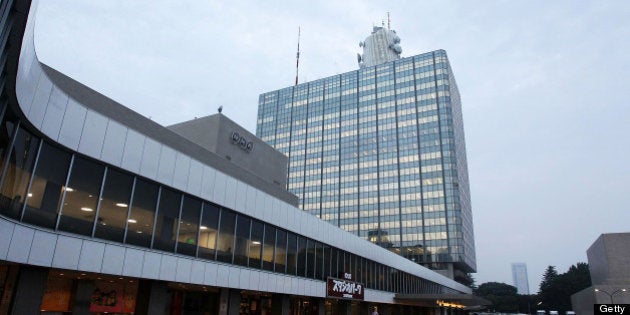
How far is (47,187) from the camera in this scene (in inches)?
597

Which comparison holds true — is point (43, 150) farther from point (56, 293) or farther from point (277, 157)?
point (277, 157)

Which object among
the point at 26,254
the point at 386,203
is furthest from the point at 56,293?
the point at 386,203

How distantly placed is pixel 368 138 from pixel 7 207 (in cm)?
11614

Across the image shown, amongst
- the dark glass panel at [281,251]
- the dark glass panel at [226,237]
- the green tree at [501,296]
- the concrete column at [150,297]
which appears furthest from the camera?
the green tree at [501,296]

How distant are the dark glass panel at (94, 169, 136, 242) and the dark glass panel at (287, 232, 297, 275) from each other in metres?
13.9

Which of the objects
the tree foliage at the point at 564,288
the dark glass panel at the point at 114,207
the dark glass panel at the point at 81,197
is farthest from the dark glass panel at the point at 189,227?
the tree foliage at the point at 564,288

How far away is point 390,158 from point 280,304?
312 ft

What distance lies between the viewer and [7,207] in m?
13.4

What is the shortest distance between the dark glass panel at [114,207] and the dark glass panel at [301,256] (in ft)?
50.7

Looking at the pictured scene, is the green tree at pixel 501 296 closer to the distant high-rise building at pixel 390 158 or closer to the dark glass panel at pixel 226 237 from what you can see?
the distant high-rise building at pixel 390 158

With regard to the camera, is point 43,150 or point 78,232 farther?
point 78,232

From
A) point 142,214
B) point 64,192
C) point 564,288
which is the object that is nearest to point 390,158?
point 564,288

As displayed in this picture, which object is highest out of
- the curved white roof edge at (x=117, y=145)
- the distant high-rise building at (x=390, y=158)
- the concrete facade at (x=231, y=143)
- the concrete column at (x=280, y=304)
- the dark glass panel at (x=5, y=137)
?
the distant high-rise building at (x=390, y=158)

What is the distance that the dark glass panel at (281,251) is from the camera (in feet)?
94.9
